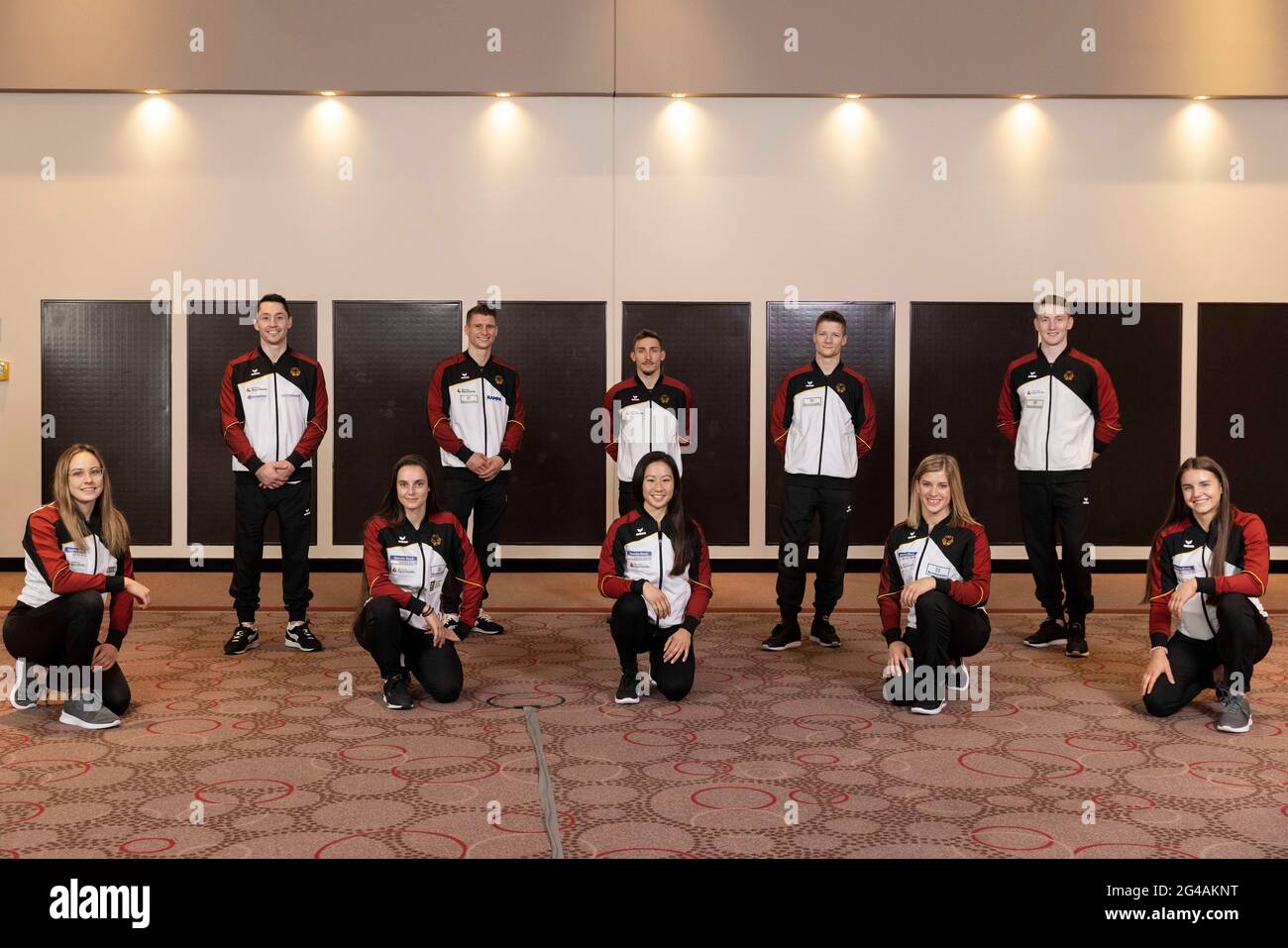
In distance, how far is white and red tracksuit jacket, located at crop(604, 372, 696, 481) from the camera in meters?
5.63

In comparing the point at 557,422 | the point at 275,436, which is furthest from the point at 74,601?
the point at 557,422

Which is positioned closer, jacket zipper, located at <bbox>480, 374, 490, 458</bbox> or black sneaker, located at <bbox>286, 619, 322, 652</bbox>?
black sneaker, located at <bbox>286, 619, 322, 652</bbox>

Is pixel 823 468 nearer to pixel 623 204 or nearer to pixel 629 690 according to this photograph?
pixel 629 690

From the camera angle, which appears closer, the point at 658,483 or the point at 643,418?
the point at 658,483

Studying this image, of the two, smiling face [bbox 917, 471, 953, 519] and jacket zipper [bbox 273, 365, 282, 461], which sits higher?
jacket zipper [bbox 273, 365, 282, 461]

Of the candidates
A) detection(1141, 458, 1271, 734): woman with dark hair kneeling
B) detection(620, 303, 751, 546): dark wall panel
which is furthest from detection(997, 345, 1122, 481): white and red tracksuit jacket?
detection(620, 303, 751, 546): dark wall panel

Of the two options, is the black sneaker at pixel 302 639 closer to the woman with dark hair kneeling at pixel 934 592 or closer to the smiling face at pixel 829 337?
the woman with dark hair kneeling at pixel 934 592

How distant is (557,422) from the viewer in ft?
23.5

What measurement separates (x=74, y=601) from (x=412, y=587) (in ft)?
3.60

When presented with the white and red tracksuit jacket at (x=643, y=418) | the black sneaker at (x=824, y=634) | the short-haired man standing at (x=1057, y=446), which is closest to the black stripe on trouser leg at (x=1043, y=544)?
the short-haired man standing at (x=1057, y=446)

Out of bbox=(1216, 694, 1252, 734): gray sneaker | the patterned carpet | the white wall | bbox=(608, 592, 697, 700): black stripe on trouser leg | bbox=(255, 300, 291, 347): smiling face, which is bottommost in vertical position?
the patterned carpet

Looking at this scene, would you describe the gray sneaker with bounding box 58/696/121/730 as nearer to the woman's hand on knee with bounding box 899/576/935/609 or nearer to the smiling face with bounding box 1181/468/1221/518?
the woman's hand on knee with bounding box 899/576/935/609

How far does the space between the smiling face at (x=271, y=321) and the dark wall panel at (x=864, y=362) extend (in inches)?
122

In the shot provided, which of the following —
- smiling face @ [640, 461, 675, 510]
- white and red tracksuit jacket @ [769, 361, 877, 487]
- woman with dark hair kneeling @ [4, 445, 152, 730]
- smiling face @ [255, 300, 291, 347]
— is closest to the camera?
woman with dark hair kneeling @ [4, 445, 152, 730]
